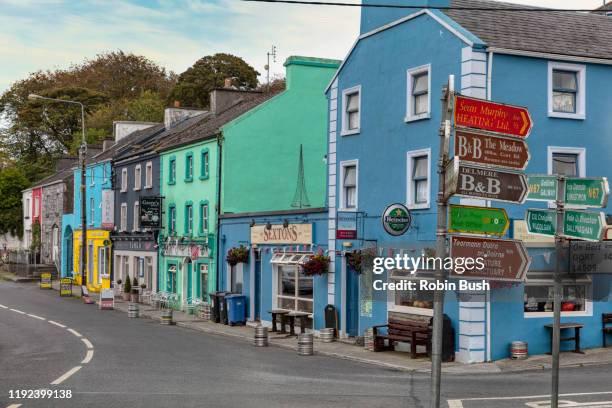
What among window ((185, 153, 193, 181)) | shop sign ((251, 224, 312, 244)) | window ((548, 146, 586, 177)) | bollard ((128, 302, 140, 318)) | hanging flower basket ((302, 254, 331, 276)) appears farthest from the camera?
window ((185, 153, 193, 181))

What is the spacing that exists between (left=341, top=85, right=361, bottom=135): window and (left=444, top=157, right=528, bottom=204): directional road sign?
17951 millimetres

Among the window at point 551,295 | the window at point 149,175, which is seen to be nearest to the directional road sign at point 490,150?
the window at point 551,295

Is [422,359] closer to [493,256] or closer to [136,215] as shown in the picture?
[493,256]

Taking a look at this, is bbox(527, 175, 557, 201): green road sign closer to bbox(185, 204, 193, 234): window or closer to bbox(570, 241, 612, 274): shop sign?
bbox(570, 241, 612, 274): shop sign

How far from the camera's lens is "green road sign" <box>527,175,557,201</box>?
9891mm

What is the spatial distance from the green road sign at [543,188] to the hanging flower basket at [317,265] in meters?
17.1

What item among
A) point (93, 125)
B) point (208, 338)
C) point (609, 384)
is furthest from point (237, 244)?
point (93, 125)

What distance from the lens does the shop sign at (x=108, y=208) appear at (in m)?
50.0

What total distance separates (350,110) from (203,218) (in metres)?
13.1

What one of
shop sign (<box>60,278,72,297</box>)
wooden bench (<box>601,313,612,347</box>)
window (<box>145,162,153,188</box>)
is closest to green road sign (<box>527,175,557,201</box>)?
wooden bench (<box>601,313,612,347</box>)

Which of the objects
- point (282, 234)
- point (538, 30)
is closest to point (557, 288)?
point (538, 30)

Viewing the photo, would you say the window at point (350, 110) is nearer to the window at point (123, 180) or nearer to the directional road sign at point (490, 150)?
the directional road sign at point (490, 150)

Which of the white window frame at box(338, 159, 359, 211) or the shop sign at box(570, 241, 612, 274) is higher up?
the white window frame at box(338, 159, 359, 211)

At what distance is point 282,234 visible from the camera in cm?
2995
